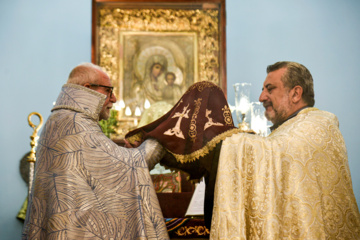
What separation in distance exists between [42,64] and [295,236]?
3935 millimetres

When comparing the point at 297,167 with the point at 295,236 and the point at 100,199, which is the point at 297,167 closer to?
the point at 295,236

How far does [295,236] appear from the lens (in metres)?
2.53

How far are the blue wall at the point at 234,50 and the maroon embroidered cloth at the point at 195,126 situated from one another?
2336 millimetres

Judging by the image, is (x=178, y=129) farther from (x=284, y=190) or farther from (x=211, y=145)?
(x=284, y=190)

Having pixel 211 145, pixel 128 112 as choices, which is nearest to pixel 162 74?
pixel 128 112

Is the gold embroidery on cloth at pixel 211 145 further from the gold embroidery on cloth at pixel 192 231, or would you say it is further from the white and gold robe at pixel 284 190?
the gold embroidery on cloth at pixel 192 231

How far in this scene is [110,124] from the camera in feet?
16.2

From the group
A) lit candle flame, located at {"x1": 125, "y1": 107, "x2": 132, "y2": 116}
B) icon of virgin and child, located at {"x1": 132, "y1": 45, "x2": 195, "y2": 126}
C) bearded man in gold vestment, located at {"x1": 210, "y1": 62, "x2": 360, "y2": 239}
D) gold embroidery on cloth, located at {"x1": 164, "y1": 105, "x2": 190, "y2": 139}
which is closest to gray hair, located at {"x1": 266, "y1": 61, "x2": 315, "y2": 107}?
bearded man in gold vestment, located at {"x1": 210, "y1": 62, "x2": 360, "y2": 239}

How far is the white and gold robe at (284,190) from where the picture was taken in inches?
100

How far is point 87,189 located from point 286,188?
118 centimetres

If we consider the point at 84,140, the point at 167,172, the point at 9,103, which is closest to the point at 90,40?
the point at 9,103

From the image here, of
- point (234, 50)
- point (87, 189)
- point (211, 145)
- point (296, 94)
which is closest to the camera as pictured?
point (87, 189)

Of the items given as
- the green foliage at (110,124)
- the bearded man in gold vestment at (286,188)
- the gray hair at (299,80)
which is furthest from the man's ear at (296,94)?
the green foliage at (110,124)

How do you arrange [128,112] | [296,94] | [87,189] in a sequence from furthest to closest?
[128,112] < [296,94] < [87,189]
